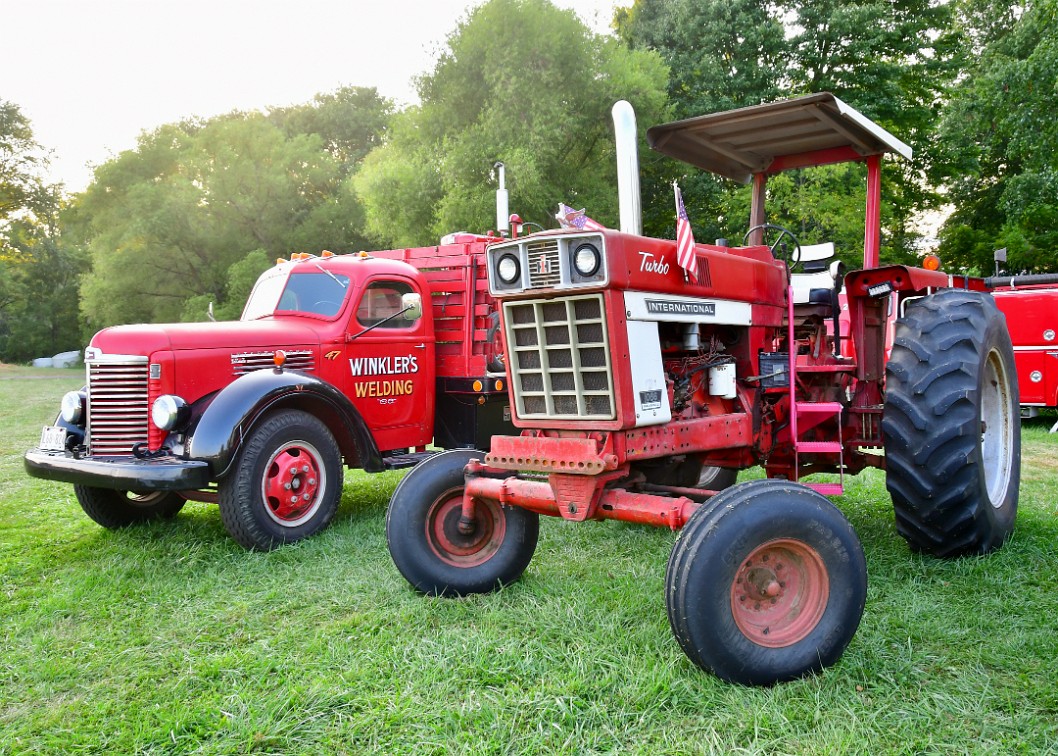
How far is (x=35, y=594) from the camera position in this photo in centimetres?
459

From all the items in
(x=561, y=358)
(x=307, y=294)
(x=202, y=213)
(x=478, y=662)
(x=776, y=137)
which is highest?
(x=202, y=213)

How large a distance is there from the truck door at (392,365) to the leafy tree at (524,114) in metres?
13.2

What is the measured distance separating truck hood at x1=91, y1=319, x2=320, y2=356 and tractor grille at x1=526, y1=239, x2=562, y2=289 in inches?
123

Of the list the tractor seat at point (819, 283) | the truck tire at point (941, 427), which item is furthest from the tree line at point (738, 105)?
the truck tire at point (941, 427)

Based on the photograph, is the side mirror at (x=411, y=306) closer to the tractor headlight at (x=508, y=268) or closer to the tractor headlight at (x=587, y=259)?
the tractor headlight at (x=508, y=268)

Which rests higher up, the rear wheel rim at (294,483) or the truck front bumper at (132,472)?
the truck front bumper at (132,472)

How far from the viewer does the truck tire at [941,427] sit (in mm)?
4230

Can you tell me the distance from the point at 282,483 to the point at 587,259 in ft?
9.98

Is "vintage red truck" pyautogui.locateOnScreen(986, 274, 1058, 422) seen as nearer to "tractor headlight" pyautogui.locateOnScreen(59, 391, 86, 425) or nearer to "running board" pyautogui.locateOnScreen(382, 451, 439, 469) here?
"running board" pyautogui.locateOnScreen(382, 451, 439, 469)

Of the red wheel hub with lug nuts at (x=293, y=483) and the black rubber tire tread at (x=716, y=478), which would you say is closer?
the red wheel hub with lug nuts at (x=293, y=483)

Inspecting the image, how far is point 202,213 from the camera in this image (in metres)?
29.2

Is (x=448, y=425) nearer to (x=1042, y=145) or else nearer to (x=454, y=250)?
(x=454, y=250)

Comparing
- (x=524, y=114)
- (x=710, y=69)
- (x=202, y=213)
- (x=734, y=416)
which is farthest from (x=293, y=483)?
(x=202, y=213)

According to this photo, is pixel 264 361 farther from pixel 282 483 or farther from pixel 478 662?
pixel 478 662
